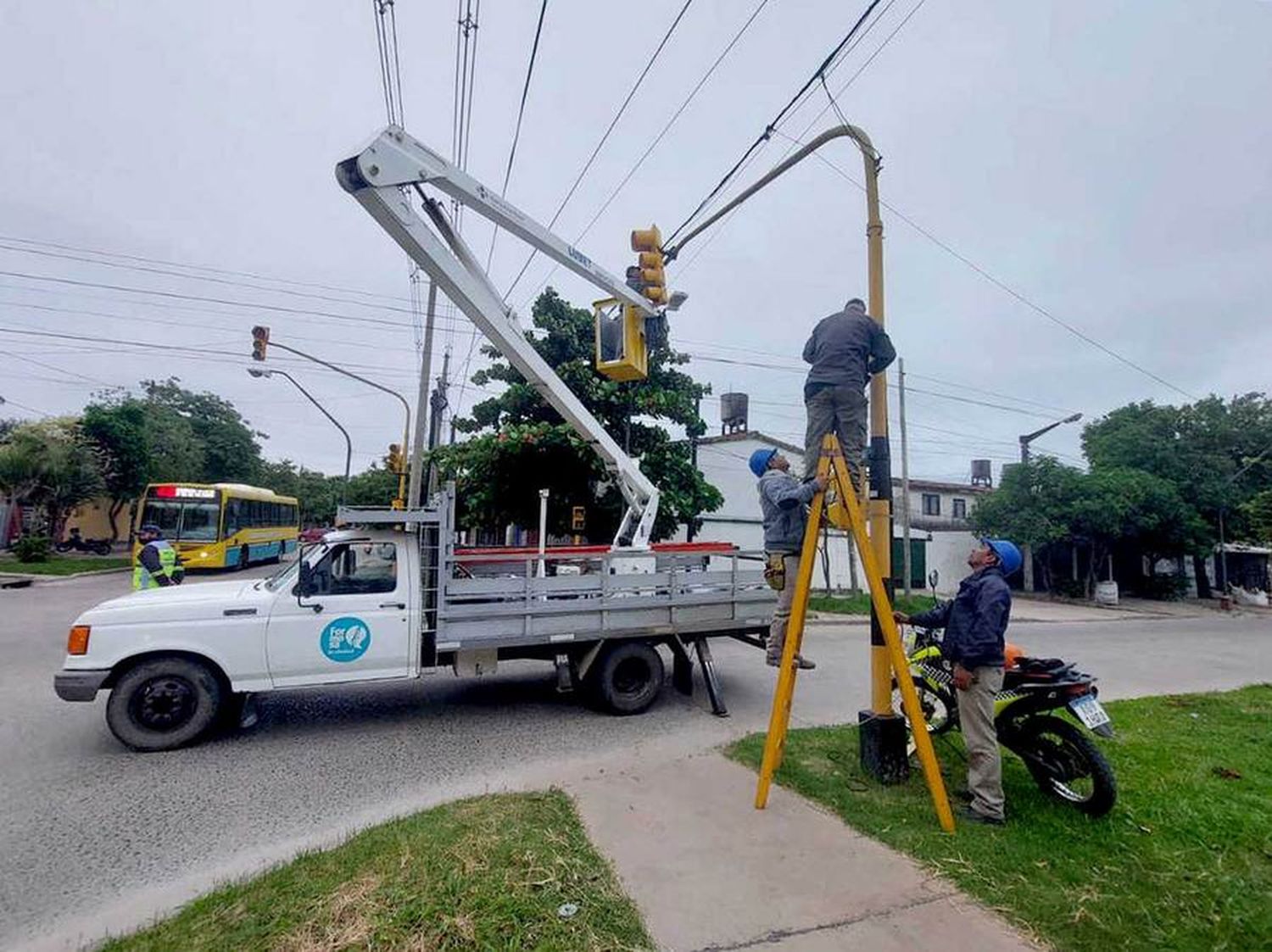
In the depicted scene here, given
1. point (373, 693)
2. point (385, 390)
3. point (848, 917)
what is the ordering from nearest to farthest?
point (848, 917) < point (373, 693) < point (385, 390)

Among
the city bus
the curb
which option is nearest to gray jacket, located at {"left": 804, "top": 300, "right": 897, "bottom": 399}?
the city bus

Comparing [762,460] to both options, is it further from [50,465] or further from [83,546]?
[83,546]

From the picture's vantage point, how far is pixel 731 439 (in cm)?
2450

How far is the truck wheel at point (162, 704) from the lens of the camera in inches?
213

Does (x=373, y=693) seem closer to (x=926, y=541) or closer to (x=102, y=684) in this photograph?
(x=102, y=684)

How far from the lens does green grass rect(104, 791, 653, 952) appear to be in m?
2.73

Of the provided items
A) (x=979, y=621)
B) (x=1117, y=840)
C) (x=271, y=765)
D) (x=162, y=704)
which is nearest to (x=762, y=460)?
(x=979, y=621)

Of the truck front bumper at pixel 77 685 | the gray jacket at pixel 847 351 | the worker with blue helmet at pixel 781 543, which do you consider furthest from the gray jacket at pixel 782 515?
the truck front bumper at pixel 77 685

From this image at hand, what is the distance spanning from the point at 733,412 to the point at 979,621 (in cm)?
2440

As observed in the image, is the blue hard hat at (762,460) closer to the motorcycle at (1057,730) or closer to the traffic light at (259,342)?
the motorcycle at (1057,730)

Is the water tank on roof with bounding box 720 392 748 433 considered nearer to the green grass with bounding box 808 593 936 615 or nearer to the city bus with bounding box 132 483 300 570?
the green grass with bounding box 808 593 936 615

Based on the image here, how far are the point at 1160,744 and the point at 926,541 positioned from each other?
23.3 m

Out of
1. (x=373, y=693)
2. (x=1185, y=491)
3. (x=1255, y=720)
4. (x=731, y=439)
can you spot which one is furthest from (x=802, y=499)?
(x=1185, y=491)

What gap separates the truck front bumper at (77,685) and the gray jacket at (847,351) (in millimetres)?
6134
